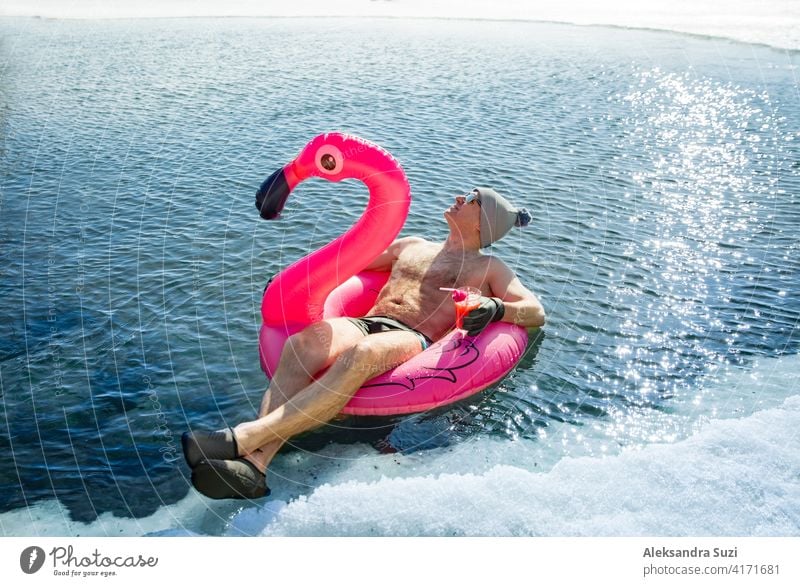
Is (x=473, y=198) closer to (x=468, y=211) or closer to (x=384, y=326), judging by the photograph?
(x=468, y=211)

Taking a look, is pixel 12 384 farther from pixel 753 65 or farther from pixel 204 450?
pixel 753 65

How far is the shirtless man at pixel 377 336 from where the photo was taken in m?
4.10

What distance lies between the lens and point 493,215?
530 centimetres

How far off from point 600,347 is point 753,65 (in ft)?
40.5

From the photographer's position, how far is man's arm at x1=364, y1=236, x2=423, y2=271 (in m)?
5.81

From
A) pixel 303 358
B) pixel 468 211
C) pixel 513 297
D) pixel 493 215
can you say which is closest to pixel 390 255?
pixel 468 211

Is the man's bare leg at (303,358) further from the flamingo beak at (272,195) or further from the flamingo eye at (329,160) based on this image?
the flamingo eye at (329,160)

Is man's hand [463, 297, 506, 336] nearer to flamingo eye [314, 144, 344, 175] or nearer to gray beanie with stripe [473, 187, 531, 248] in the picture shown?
gray beanie with stripe [473, 187, 531, 248]

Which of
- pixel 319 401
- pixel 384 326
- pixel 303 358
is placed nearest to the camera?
pixel 319 401

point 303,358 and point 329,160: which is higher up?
point 329,160

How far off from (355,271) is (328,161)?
794 millimetres

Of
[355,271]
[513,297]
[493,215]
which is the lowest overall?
[513,297]

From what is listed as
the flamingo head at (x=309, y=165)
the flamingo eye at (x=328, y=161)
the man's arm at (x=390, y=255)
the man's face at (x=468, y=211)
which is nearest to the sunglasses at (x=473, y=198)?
the man's face at (x=468, y=211)
